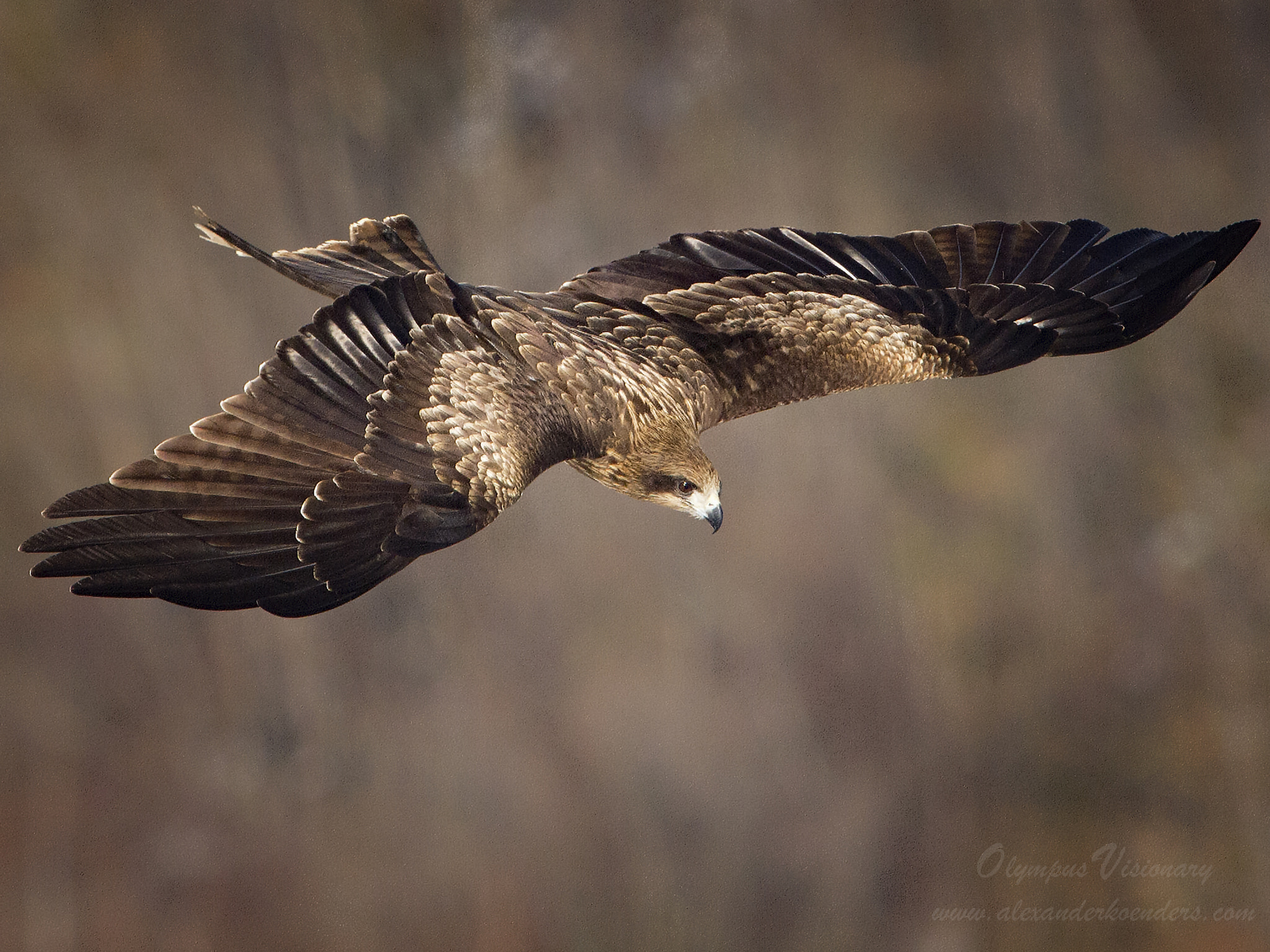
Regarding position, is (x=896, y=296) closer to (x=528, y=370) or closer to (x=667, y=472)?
(x=667, y=472)

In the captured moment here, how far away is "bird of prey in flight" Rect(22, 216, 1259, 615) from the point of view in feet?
6.73

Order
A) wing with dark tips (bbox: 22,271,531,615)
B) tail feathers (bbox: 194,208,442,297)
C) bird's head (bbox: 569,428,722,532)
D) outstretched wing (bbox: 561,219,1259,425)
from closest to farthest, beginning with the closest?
wing with dark tips (bbox: 22,271,531,615) < bird's head (bbox: 569,428,722,532) < tail feathers (bbox: 194,208,442,297) < outstretched wing (bbox: 561,219,1259,425)

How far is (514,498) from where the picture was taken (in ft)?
7.24

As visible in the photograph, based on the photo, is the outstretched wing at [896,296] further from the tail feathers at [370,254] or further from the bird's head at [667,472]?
the tail feathers at [370,254]

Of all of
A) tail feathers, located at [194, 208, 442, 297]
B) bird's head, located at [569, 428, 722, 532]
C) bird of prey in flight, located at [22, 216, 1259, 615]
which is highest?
tail feathers, located at [194, 208, 442, 297]

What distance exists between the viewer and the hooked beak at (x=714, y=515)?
271 cm

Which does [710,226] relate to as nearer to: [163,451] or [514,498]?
[514,498]

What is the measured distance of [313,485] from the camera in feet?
6.97

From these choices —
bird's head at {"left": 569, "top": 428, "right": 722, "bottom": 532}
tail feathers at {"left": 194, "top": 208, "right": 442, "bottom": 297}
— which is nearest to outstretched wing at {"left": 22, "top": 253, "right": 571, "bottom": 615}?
bird's head at {"left": 569, "top": 428, "right": 722, "bottom": 532}

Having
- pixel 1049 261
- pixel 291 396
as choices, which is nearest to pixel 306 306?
pixel 291 396

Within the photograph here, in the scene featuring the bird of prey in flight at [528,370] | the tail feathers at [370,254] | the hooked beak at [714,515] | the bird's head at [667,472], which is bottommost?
the hooked beak at [714,515]

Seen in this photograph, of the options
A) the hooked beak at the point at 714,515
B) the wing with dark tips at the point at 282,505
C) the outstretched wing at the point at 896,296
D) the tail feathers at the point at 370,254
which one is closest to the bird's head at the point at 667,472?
the hooked beak at the point at 714,515

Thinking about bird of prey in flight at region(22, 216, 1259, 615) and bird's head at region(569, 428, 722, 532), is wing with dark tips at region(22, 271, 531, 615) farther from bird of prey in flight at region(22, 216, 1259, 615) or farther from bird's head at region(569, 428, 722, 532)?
→ bird's head at region(569, 428, 722, 532)

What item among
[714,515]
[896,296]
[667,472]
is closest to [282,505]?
[667,472]
